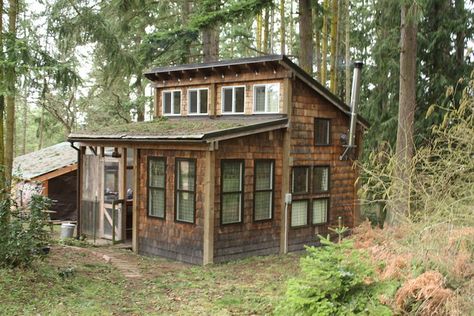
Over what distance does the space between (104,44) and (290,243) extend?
6.42m

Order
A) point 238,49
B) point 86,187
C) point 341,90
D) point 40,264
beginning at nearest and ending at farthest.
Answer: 1. point 40,264
2. point 86,187
3. point 341,90
4. point 238,49

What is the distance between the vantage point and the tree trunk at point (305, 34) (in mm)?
14633

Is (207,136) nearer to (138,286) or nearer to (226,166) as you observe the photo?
(226,166)

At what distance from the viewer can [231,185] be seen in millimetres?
10719

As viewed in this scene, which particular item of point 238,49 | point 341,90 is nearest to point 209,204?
point 341,90

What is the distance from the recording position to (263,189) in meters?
11.4

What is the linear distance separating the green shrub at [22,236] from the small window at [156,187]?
11.5ft

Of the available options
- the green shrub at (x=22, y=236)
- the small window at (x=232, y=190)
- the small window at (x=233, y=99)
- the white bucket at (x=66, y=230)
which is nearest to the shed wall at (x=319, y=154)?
the small window at (x=233, y=99)

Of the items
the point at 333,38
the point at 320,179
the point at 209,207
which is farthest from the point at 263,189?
the point at 333,38

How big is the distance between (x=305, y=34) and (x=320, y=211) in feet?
18.5

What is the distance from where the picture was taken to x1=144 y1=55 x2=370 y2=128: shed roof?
11266 millimetres

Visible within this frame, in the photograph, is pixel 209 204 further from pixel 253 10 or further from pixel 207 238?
pixel 253 10

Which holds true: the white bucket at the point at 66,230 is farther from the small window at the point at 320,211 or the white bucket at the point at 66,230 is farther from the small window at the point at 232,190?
the small window at the point at 320,211

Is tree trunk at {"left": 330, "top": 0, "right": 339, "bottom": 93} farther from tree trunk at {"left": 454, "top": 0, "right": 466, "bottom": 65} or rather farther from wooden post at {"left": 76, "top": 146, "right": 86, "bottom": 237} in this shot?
wooden post at {"left": 76, "top": 146, "right": 86, "bottom": 237}
